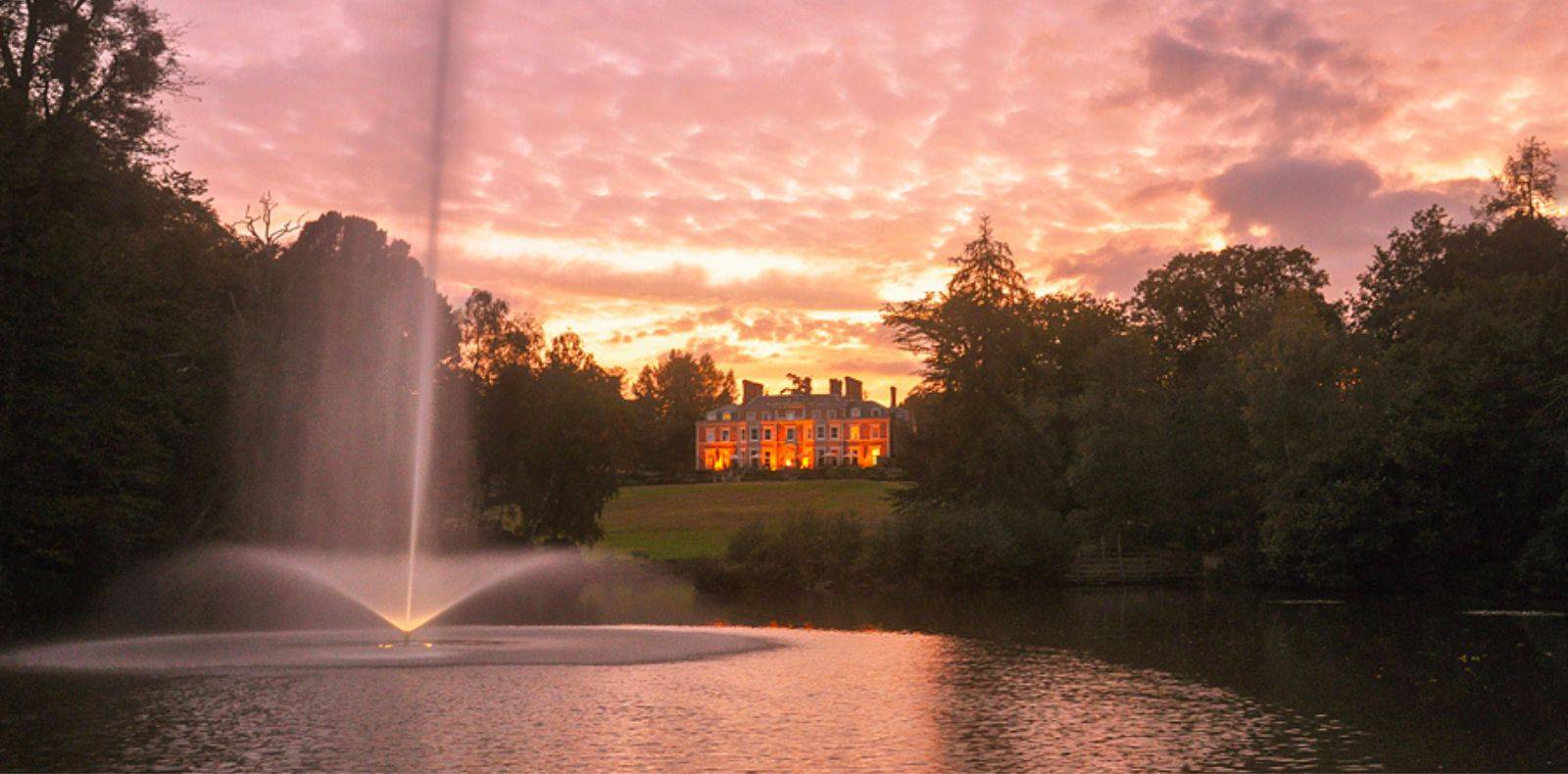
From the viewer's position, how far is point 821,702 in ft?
79.8

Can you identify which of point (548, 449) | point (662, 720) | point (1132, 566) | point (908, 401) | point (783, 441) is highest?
point (783, 441)

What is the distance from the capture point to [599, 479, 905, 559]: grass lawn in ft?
320

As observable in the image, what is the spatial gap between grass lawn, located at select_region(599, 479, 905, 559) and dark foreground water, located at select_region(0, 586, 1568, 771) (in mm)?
52372

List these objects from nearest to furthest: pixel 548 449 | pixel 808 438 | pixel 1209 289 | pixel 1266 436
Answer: pixel 1266 436
pixel 548 449
pixel 1209 289
pixel 808 438

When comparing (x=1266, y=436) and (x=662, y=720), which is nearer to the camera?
(x=662, y=720)

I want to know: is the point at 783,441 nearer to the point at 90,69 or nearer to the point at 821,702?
the point at 90,69

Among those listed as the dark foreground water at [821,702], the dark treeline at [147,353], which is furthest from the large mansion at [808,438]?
the dark foreground water at [821,702]

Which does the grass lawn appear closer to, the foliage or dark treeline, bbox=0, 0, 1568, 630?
dark treeline, bbox=0, 0, 1568, 630

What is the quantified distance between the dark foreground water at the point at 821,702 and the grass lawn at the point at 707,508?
52372 millimetres

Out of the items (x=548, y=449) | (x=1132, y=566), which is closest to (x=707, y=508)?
(x=548, y=449)

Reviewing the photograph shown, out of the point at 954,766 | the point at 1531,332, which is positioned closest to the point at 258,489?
the point at 954,766

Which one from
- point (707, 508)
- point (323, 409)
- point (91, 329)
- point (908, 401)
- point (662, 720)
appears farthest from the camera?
point (707, 508)

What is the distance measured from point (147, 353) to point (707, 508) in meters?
80.2

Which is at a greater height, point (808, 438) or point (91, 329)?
point (808, 438)
